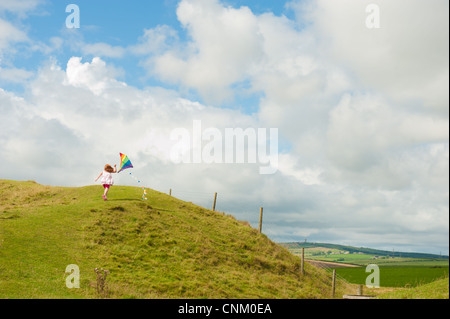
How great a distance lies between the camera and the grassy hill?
836 inches

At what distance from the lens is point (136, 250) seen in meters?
28.2

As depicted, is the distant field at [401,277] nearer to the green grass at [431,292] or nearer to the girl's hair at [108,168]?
the green grass at [431,292]

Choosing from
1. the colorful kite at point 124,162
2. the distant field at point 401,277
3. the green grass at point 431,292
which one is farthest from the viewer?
the distant field at point 401,277

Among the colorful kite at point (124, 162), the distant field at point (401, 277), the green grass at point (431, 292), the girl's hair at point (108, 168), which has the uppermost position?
the colorful kite at point (124, 162)

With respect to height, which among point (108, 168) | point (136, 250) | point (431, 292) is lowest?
point (431, 292)

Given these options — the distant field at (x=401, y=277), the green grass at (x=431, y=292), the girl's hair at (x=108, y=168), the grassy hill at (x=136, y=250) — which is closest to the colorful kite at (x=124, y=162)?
the girl's hair at (x=108, y=168)

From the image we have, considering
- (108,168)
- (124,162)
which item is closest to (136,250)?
(108,168)

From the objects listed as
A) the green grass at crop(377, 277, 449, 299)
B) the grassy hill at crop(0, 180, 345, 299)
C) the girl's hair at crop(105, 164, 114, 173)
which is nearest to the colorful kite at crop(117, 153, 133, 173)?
the girl's hair at crop(105, 164, 114, 173)

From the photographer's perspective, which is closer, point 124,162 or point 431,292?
point 431,292

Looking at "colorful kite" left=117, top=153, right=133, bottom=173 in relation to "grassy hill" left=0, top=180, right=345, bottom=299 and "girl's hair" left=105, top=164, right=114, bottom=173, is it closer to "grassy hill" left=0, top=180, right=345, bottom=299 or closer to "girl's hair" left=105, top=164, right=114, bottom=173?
"girl's hair" left=105, top=164, right=114, bottom=173

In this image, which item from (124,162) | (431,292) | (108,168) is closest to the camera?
(431,292)

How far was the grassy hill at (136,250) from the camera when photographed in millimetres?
21234

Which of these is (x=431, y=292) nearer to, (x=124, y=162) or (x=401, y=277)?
(x=124, y=162)
